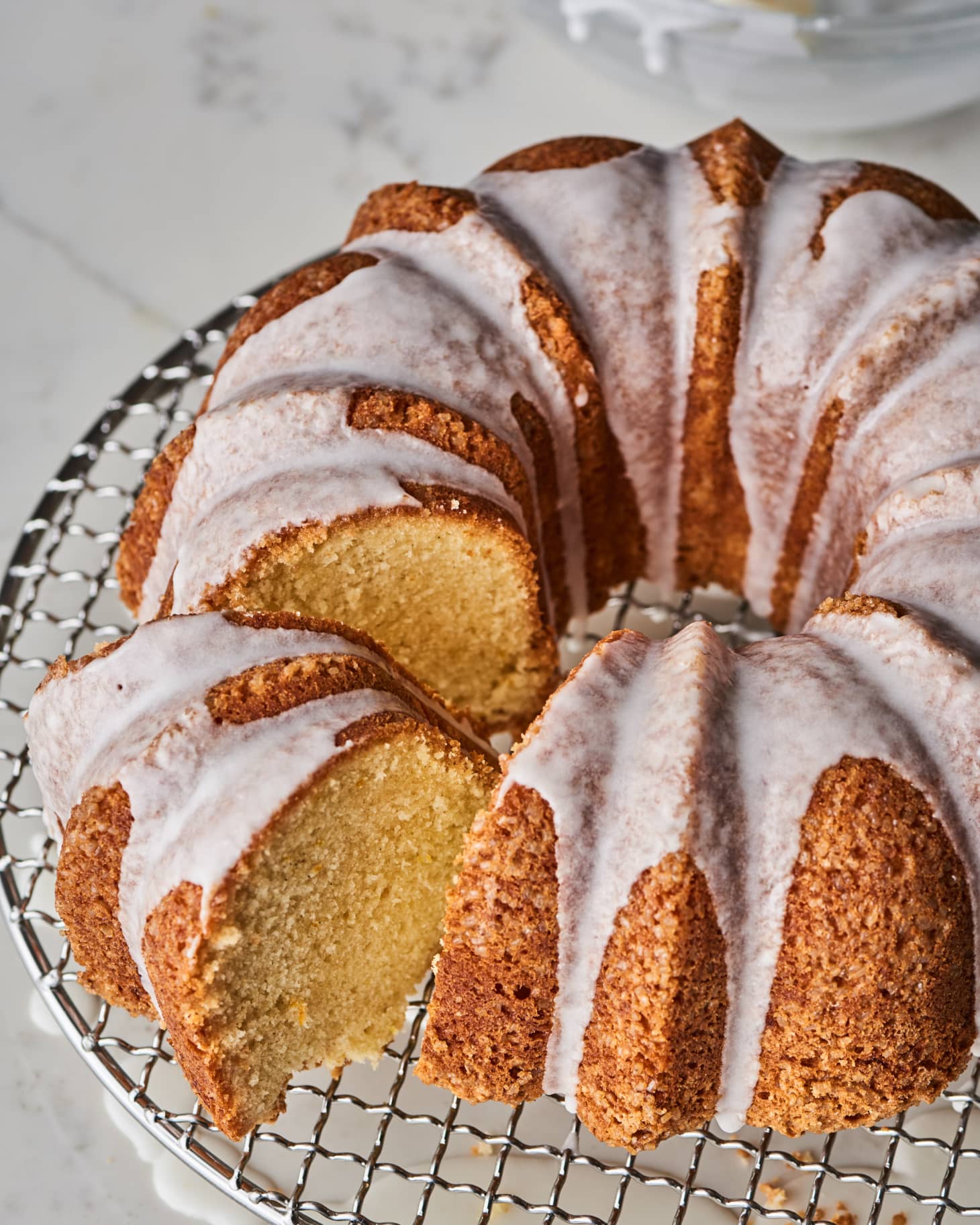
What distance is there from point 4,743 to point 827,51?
2428 millimetres

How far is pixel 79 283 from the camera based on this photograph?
436cm

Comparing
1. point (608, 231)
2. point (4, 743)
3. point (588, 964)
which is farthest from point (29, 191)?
point (588, 964)

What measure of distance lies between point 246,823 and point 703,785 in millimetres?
678

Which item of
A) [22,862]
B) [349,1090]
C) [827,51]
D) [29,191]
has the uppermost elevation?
[827,51]

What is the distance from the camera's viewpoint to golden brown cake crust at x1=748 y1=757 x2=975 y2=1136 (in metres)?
2.46

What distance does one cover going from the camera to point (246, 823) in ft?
8.18

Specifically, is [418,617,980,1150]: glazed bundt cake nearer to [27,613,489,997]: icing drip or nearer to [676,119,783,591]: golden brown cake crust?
[27,613,489,997]: icing drip

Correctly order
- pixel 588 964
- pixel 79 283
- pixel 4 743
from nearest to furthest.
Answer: pixel 588 964 < pixel 4 743 < pixel 79 283

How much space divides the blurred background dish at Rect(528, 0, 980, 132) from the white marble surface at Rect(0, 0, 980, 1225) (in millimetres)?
217

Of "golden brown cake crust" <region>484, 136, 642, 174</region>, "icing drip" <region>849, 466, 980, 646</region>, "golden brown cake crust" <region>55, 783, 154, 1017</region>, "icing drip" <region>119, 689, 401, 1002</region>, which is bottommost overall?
"golden brown cake crust" <region>55, 783, 154, 1017</region>

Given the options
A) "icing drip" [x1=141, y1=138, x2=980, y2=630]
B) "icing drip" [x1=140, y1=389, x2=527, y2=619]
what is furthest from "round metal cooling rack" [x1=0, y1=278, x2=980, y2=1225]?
"icing drip" [x1=141, y1=138, x2=980, y2=630]

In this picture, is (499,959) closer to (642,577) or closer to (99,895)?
(99,895)

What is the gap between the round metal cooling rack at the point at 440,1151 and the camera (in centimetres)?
277

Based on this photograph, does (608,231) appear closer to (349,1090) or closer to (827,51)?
(827,51)
